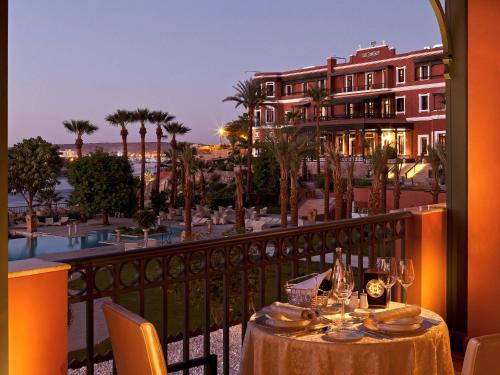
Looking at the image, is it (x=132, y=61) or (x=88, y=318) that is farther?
(x=132, y=61)

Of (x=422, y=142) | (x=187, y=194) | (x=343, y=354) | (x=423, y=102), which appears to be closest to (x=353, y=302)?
(x=343, y=354)

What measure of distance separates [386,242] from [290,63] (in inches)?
2906

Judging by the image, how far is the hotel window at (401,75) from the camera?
4603 cm

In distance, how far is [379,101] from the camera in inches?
1873

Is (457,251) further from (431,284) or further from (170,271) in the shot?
(170,271)

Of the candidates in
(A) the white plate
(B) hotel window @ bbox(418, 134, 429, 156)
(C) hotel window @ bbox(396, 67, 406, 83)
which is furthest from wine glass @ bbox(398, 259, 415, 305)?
(C) hotel window @ bbox(396, 67, 406, 83)

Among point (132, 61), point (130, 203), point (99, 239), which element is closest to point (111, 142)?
point (132, 61)

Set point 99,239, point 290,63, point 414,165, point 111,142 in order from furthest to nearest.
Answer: point 290,63 < point 111,142 < point 414,165 < point 99,239

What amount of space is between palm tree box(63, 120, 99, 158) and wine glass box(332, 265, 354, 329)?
160 feet

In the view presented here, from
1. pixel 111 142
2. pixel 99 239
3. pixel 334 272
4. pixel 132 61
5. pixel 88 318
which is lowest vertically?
pixel 99 239

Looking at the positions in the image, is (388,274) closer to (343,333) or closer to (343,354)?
(343,333)

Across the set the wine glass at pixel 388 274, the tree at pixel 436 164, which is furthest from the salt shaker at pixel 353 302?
the tree at pixel 436 164

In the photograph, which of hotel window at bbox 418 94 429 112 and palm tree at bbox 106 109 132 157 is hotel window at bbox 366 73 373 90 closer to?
hotel window at bbox 418 94 429 112

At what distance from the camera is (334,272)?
294cm
